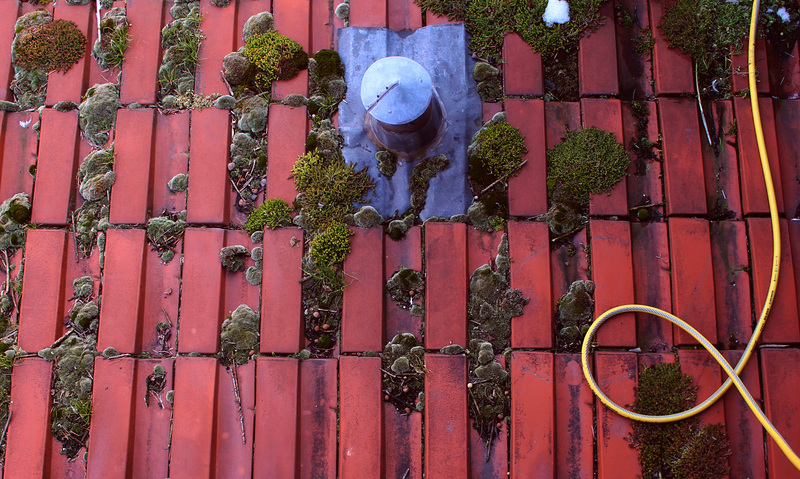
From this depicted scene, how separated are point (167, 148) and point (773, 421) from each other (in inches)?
110

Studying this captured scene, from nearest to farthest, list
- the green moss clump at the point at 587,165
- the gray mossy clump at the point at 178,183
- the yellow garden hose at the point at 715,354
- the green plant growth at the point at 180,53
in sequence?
the yellow garden hose at the point at 715,354 → the green moss clump at the point at 587,165 → the gray mossy clump at the point at 178,183 → the green plant growth at the point at 180,53

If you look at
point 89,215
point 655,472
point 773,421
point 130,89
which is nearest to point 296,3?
point 130,89

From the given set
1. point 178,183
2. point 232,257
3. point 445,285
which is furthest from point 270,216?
point 445,285

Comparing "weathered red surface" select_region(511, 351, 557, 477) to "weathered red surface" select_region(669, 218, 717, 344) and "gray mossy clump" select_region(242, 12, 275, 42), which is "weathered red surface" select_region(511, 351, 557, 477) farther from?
"gray mossy clump" select_region(242, 12, 275, 42)

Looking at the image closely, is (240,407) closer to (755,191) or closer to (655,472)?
(655,472)

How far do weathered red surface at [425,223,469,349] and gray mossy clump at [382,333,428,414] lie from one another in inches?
3.3

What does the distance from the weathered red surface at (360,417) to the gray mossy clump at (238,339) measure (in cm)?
39

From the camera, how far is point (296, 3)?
92.7 inches

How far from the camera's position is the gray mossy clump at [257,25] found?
2.33m

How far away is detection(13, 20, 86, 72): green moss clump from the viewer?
2.37m

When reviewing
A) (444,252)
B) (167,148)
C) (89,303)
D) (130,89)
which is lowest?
(89,303)

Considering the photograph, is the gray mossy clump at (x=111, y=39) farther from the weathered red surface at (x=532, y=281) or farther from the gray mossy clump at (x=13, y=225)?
the weathered red surface at (x=532, y=281)

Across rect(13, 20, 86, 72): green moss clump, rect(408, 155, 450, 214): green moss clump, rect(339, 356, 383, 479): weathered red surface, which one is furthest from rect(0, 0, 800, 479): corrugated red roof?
rect(13, 20, 86, 72): green moss clump

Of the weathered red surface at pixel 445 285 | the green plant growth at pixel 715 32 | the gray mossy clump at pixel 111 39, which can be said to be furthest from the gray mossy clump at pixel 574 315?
the gray mossy clump at pixel 111 39
